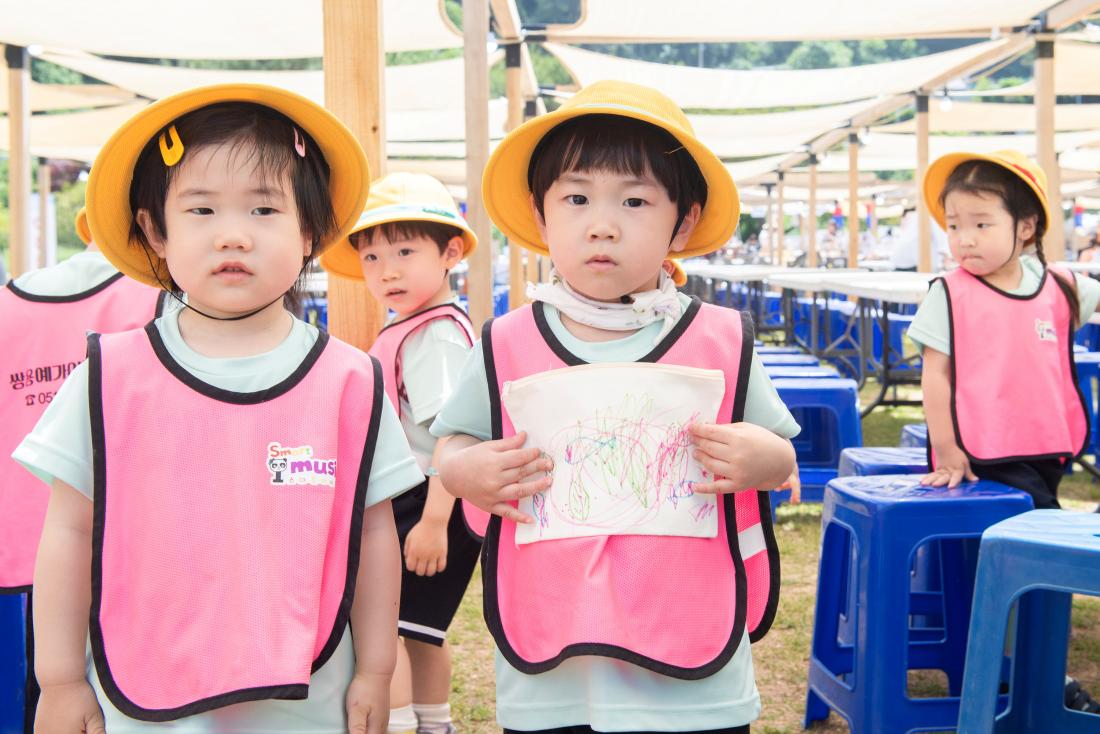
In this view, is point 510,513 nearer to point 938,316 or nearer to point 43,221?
point 938,316

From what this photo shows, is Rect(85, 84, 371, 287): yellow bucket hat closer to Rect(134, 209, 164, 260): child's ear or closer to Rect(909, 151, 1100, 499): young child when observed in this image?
Rect(134, 209, 164, 260): child's ear

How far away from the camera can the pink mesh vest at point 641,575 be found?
1.50 m

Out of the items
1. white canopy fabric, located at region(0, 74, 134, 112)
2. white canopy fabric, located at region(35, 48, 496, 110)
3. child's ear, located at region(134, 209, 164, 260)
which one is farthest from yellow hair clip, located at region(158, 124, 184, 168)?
white canopy fabric, located at region(0, 74, 134, 112)

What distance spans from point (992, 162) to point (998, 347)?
0.50 meters

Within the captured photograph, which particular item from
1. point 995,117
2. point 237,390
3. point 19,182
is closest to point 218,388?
point 237,390

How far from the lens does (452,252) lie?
2.64 metres

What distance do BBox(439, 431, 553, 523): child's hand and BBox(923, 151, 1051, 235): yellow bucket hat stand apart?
6.40 ft

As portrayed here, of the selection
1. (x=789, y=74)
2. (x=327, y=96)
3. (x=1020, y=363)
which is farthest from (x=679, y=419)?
(x=789, y=74)

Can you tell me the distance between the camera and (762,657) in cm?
332

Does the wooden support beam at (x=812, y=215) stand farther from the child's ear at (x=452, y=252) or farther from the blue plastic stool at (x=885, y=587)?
the child's ear at (x=452, y=252)

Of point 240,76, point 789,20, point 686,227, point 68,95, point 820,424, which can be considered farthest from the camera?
point 68,95

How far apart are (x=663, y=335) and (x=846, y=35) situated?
7.66 meters

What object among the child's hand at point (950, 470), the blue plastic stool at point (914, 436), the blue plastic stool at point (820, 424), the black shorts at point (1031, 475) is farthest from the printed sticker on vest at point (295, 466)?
the blue plastic stool at point (820, 424)

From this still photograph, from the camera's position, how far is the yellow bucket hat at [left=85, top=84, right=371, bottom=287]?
1431mm
